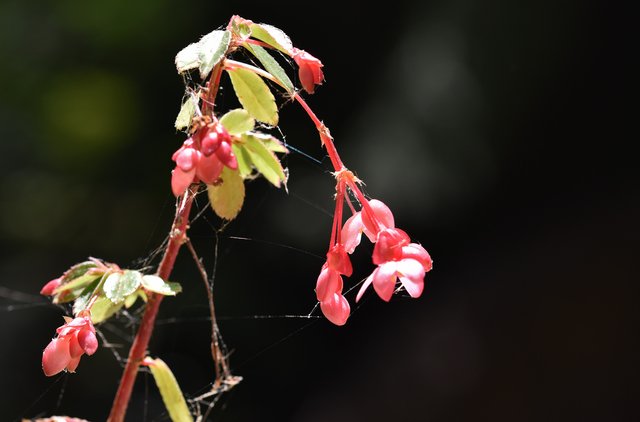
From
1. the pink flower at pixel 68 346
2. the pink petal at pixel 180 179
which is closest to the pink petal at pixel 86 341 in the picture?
the pink flower at pixel 68 346

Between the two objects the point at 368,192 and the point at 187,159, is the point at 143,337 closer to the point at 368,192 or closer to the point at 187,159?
the point at 187,159

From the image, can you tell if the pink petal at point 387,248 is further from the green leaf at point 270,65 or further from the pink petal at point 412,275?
the green leaf at point 270,65

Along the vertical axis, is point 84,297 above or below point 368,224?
below

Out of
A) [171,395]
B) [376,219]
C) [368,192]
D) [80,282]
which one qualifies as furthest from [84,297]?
[368,192]

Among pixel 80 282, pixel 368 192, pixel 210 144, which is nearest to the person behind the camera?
pixel 210 144

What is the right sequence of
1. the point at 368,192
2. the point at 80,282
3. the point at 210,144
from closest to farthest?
the point at 210,144
the point at 80,282
the point at 368,192

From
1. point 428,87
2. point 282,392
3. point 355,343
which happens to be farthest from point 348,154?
point 282,392

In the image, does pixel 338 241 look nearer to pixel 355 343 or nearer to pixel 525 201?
pixel 355 343

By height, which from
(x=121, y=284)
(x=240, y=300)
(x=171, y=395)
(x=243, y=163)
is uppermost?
(x=243, y=163)
